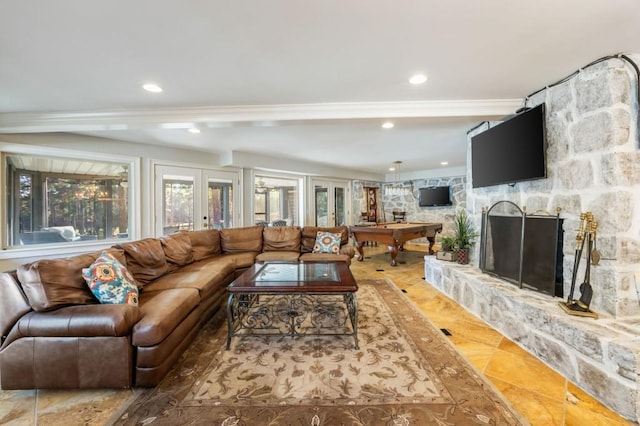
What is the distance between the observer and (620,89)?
1912 mm

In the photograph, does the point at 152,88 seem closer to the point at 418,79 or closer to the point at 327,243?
the point at 418,79

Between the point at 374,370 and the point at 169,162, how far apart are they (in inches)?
183

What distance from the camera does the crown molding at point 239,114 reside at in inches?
109

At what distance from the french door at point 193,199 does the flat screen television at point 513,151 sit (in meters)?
4.51

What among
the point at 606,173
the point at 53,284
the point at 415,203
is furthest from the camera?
the point at 415,203

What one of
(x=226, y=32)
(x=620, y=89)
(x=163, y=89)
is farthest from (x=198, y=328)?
(x=620, y=89)

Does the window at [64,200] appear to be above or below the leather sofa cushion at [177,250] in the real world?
above

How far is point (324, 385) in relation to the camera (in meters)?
1.73

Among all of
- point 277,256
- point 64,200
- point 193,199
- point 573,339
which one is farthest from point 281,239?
point 573,339

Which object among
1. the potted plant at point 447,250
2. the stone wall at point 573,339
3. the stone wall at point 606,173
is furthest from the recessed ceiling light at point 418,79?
the potted plant at point 447,250

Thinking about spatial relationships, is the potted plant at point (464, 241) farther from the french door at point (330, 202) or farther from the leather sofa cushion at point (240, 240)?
the french door at point (330, 202)

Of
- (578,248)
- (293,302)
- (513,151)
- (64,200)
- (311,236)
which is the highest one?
(513,151)

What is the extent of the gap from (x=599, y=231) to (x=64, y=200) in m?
6.19

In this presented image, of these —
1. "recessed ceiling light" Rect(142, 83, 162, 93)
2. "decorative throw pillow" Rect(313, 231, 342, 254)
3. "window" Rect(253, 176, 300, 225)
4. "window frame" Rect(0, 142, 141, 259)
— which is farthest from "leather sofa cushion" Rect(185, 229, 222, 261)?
"window" Rect(253, 176, 300, 225)
